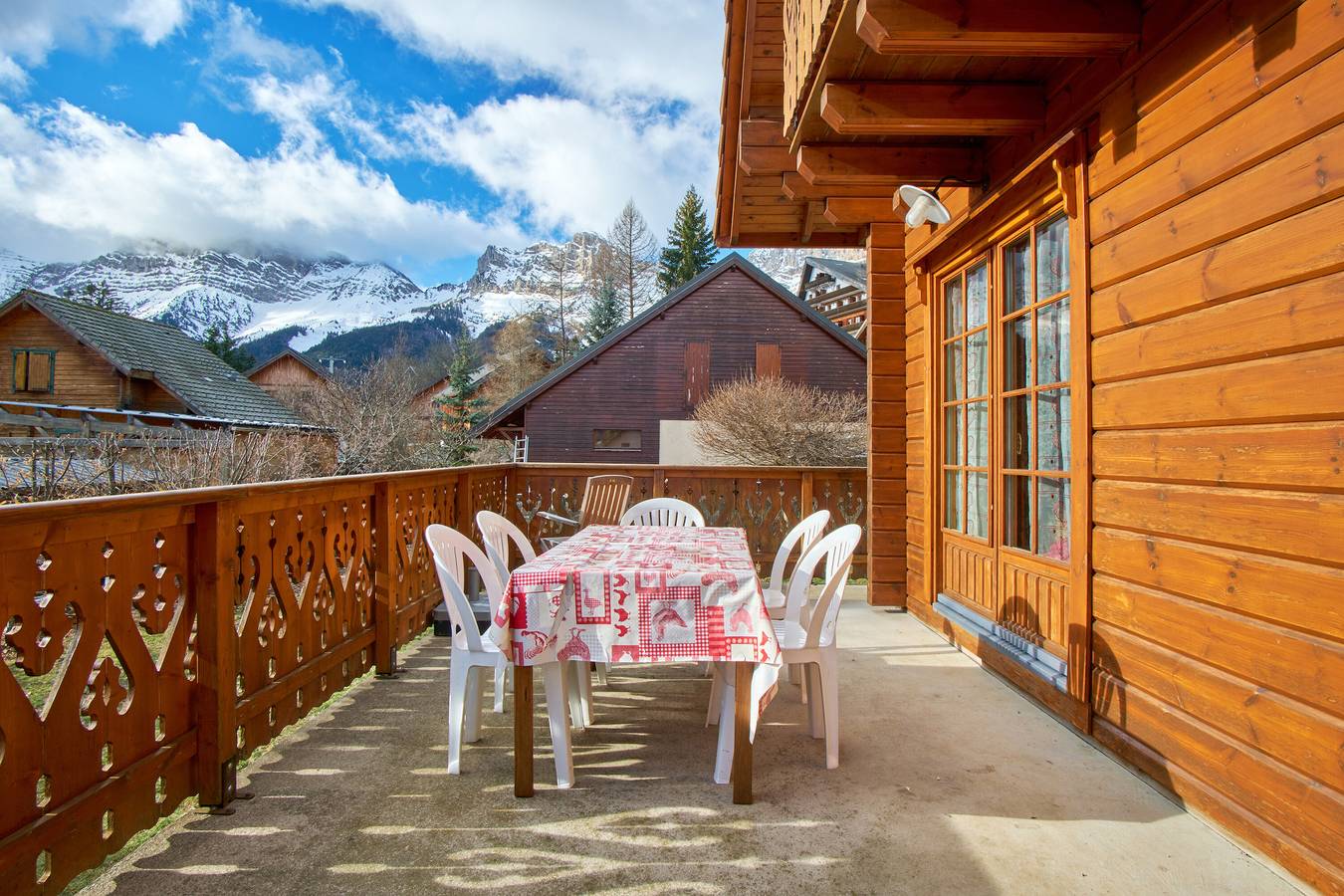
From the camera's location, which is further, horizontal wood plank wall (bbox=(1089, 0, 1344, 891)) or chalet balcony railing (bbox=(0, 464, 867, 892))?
horizontal wood plank wall (bbox=(1089, 0, 1344, 891))

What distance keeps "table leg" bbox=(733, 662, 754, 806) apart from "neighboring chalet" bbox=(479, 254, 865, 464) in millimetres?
14407

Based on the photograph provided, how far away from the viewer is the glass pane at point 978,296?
3.71 meters

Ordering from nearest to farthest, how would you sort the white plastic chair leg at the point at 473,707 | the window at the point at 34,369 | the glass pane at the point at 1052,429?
the white plastic chair leg at the point at 473,707
the glass pane at the point at 1052,429
the window at the point at 34,369

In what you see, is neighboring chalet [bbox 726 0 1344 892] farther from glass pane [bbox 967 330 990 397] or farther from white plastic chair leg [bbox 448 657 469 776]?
white plastic chair leg [bbox 448 657 469 776]

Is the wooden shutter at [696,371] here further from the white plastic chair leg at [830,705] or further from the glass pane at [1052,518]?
the white plastic chair leg at [830,705]

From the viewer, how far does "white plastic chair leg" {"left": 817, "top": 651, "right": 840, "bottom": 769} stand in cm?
243

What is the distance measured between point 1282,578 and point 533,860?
6.37ft

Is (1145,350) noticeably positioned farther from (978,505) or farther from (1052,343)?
(978,505)

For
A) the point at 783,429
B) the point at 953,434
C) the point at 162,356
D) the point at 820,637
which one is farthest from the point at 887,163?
the point at 162,356

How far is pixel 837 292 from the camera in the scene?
2158 centimetres

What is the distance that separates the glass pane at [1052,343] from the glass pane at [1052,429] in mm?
69

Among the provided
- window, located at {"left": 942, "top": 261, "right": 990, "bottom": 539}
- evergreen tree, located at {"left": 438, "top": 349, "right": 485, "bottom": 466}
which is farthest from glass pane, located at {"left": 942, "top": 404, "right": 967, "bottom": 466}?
evergreen tree, located at {"left": 438, "top": 349, "right": 485, "bottom": 466}

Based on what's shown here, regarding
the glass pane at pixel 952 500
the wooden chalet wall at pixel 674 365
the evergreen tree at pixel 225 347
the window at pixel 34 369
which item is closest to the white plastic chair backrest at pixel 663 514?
the glass pane at pixel 952 500

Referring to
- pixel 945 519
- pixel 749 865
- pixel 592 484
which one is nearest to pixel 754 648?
pixel 749 865
